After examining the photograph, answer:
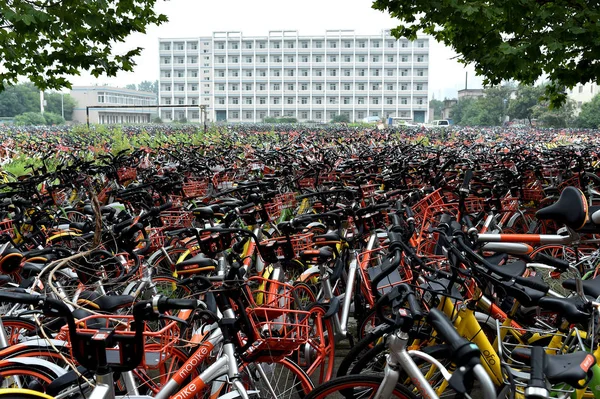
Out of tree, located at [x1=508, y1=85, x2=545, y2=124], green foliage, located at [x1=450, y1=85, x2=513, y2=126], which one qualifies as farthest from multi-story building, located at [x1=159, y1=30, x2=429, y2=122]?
tree, located at [x1=508, y1=85, x2=545, y2=124]

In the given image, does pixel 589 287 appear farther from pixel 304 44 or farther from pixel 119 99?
pixel 304 44

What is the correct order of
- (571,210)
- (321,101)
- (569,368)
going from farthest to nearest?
1. (321,101)
2. (571,210)
3. (569,368)

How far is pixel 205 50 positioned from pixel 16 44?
307 feet

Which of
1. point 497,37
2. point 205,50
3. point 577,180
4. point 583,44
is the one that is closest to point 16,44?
point 497,37

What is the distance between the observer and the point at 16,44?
791 centimetres

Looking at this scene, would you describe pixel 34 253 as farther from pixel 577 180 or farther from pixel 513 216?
pixel 577 180

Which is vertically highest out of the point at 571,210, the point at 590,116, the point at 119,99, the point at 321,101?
the point at 321,101

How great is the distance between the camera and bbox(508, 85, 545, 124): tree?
6417 centimetres

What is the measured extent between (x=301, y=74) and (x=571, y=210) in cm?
9716

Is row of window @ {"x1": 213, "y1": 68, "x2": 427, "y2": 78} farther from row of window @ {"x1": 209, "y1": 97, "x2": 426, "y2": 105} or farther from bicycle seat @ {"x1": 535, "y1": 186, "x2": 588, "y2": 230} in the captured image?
bicycle seat @ {"x1": 535, "y1": 186, "x2": 588, "y2": 230}

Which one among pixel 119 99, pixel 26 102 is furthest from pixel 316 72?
pixel 26 102

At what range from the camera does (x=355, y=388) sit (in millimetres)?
2445

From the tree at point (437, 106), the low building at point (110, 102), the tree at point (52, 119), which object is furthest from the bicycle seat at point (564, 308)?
the tree at point (437, 106)

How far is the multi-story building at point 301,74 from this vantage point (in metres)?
95.7
